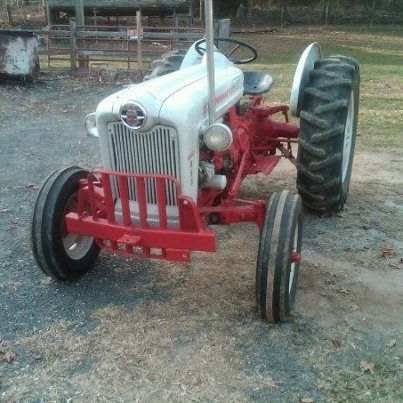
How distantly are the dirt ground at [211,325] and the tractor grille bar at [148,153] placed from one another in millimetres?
806

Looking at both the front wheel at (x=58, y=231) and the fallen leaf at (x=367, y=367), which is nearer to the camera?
the fallen leaf at (x=367, y=367)

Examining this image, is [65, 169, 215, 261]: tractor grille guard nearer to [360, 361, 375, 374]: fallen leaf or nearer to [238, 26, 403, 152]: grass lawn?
[360, 361, 375, 374]: fallen leaf

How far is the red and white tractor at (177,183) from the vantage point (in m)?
3.09

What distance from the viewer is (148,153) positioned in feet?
10.4

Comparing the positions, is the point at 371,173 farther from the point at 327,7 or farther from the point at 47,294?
the point at 327,7

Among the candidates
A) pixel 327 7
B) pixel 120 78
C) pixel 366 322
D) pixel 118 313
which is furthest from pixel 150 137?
Result: pixel 327 7

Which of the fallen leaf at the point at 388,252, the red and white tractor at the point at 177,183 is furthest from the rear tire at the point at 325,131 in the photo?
the fallen leaf at the point at 388,252

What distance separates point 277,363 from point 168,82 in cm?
188

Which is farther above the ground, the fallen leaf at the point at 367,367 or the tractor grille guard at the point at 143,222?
the tractor grille guard at the point at 143,222

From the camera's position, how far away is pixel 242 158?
4.24 meters

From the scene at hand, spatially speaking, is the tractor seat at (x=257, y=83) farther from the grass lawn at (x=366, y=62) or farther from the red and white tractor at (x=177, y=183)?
the grass lawn at (x=366, y=62)

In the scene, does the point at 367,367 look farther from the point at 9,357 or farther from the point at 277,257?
the point at 9,357

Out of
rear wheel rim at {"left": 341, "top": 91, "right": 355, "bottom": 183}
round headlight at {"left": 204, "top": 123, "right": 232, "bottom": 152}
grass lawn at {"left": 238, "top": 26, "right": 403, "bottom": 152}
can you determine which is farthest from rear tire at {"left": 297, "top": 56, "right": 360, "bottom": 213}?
grass lawn at {"left": 238, "top": 26, "right": 403, "bottom": 152}

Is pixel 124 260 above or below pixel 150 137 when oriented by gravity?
below
